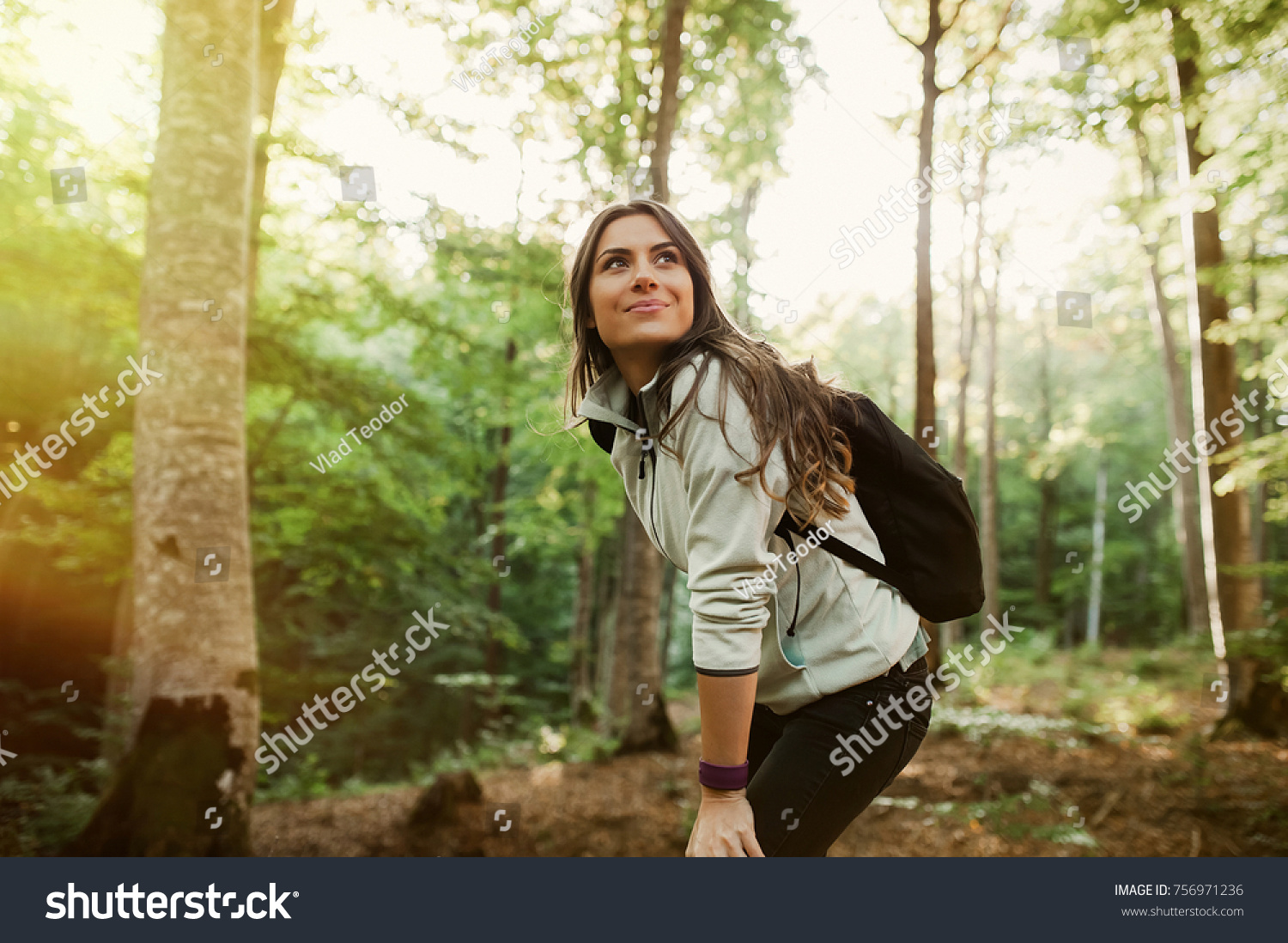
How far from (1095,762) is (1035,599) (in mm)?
22467

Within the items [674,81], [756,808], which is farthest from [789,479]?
[674,81]

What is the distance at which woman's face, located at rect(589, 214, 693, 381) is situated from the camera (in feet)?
6.10

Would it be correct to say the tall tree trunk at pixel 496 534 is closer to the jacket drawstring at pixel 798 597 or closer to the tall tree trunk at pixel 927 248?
the tall tree trunk at pixel 927 248

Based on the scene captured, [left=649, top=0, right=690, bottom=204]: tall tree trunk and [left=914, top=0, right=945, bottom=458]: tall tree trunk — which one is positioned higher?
[left=649, top=0, right=690, bottom=204]: tall tree trunk

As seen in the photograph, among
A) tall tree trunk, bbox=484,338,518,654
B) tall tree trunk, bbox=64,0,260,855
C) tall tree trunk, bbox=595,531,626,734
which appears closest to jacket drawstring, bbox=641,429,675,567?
tall tree trunk, bbox=64,0,260,855

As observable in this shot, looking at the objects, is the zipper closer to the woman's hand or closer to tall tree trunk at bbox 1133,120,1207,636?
the woman's hand

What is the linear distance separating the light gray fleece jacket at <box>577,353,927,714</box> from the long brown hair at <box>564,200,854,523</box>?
25mm

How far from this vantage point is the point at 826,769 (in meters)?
1.65

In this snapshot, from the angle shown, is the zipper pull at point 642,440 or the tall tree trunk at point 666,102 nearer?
the zipper pull at point 642,440

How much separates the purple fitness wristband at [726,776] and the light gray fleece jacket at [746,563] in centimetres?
23

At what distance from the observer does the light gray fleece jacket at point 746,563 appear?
1526mm

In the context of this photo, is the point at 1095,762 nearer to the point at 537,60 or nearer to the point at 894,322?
the point at 537,60

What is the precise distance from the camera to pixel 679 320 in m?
1.88

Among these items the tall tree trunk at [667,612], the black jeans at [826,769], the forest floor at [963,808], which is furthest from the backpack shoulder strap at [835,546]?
the tall tree trunk at [667,612]
